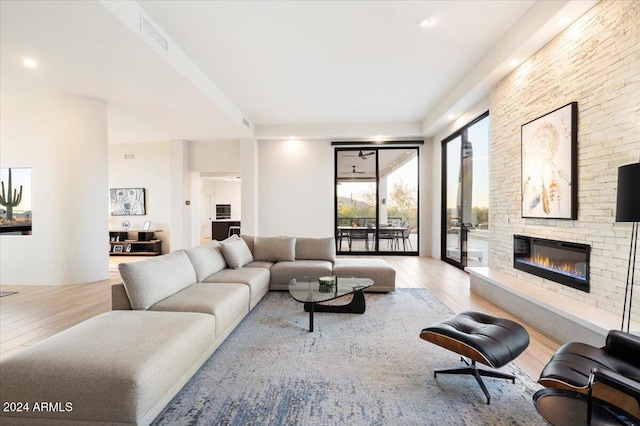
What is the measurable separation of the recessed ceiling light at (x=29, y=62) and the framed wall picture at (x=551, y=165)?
234 inches

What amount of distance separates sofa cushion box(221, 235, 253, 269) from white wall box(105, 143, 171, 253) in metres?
4.69

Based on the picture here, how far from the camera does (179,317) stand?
2250 millimetres

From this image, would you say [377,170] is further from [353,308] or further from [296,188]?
[353,308]

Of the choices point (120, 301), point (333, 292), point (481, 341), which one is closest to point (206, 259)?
point (120, 301)

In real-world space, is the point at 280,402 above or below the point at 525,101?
below

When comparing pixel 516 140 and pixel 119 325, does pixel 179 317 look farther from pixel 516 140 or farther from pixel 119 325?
pixel 516 140

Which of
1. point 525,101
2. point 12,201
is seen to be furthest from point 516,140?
point 12,201

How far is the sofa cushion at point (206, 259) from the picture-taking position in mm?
3440

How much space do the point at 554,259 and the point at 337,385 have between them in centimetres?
276

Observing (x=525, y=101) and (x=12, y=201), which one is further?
(x=12, y=201)

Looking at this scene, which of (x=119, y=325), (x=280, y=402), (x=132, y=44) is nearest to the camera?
(x=280, y=402)

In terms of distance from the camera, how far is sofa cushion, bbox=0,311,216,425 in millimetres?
1479

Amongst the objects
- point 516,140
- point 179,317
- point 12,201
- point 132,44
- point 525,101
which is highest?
point 132,44

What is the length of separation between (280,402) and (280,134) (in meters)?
6.55
